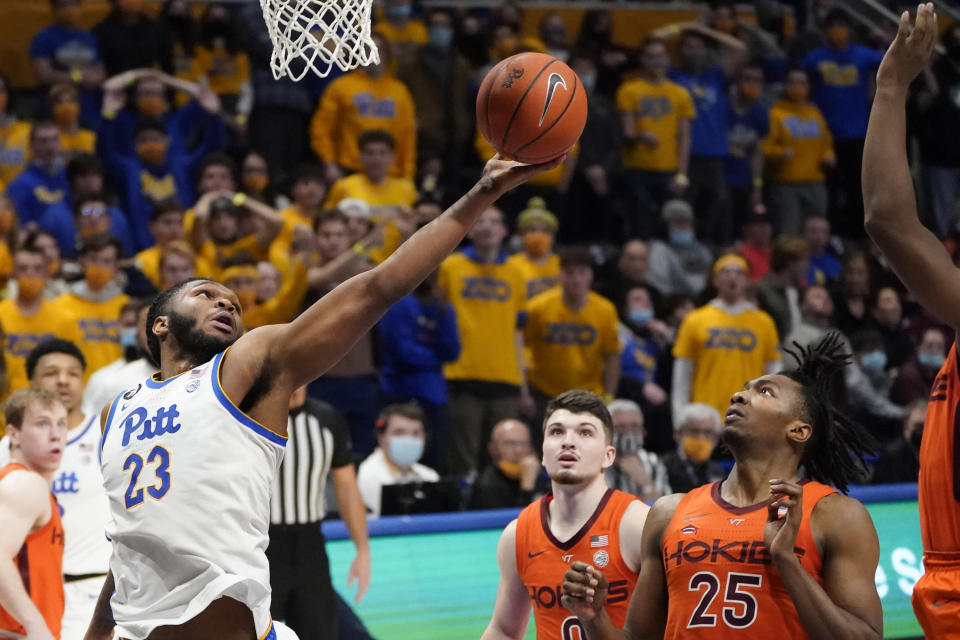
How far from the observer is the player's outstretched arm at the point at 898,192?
12.3 ft

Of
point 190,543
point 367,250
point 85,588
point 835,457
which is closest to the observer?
point 190,543

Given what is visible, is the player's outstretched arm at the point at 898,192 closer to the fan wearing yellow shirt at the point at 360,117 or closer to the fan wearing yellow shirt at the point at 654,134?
the fan wearing yellow shirt at the point at 360,117

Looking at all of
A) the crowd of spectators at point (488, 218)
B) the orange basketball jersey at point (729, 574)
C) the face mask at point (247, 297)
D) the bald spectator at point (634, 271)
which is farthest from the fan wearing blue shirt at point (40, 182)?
the orange basketball jersey at point (729, 574)

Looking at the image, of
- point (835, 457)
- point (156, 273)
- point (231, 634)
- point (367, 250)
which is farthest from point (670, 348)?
point (231, 634)

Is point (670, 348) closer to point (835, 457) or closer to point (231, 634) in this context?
point (835, 457)

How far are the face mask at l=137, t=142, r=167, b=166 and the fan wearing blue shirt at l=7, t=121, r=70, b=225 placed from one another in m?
0.65

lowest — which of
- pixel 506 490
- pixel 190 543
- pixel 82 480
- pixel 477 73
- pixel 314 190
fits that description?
pixel 506 490

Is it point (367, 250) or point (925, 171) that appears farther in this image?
point (925, 171)

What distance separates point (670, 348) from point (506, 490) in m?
2.68

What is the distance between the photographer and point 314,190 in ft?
34.1

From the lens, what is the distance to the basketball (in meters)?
4.25

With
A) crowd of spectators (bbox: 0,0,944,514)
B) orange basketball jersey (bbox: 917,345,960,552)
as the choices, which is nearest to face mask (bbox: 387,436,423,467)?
crowd of spectators (bbox: 0,0,944,514)

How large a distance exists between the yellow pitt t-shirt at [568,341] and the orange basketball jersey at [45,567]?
473 centimetres

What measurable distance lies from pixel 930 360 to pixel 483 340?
3789 mm
